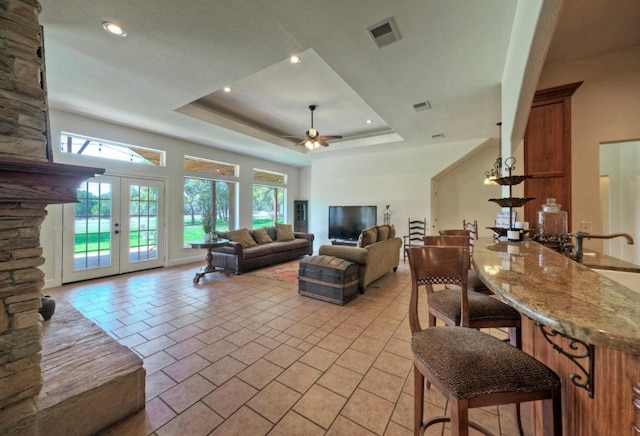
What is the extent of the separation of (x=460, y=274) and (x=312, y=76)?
3192mm

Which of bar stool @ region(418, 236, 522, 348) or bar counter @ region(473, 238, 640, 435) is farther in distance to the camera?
bar stool @ region(418, 236, 522, 348)

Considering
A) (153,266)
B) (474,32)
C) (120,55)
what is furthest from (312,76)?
(153,266)

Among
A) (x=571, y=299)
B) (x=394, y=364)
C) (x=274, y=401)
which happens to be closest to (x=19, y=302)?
(x=274, y=401)

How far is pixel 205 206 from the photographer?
6492 mm

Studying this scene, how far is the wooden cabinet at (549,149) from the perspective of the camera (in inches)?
115

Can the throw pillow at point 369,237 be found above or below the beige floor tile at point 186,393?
above

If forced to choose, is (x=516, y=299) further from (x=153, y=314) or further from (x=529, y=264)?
(x=153, y=314)

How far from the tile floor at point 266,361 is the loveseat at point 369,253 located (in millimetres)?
341

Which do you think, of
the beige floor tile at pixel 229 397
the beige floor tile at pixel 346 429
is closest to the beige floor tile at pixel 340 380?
the beige floor tile at pixel 346 429

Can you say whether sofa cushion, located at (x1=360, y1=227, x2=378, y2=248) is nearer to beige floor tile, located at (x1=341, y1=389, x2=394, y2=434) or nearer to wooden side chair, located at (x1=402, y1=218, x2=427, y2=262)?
wooden side chair, located at (x1=402, y1=218, x2=427, y2=262)

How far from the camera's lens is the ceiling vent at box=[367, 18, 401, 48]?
217 centimetres

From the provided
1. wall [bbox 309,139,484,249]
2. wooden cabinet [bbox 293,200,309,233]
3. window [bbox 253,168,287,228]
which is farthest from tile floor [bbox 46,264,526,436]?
wooden cabinet [bbox 293,200,309,233]

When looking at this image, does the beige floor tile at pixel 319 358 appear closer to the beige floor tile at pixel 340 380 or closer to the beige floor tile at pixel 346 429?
the beige floor tile at pixel 340 380

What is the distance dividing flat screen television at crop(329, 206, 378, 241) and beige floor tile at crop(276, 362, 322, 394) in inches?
196
